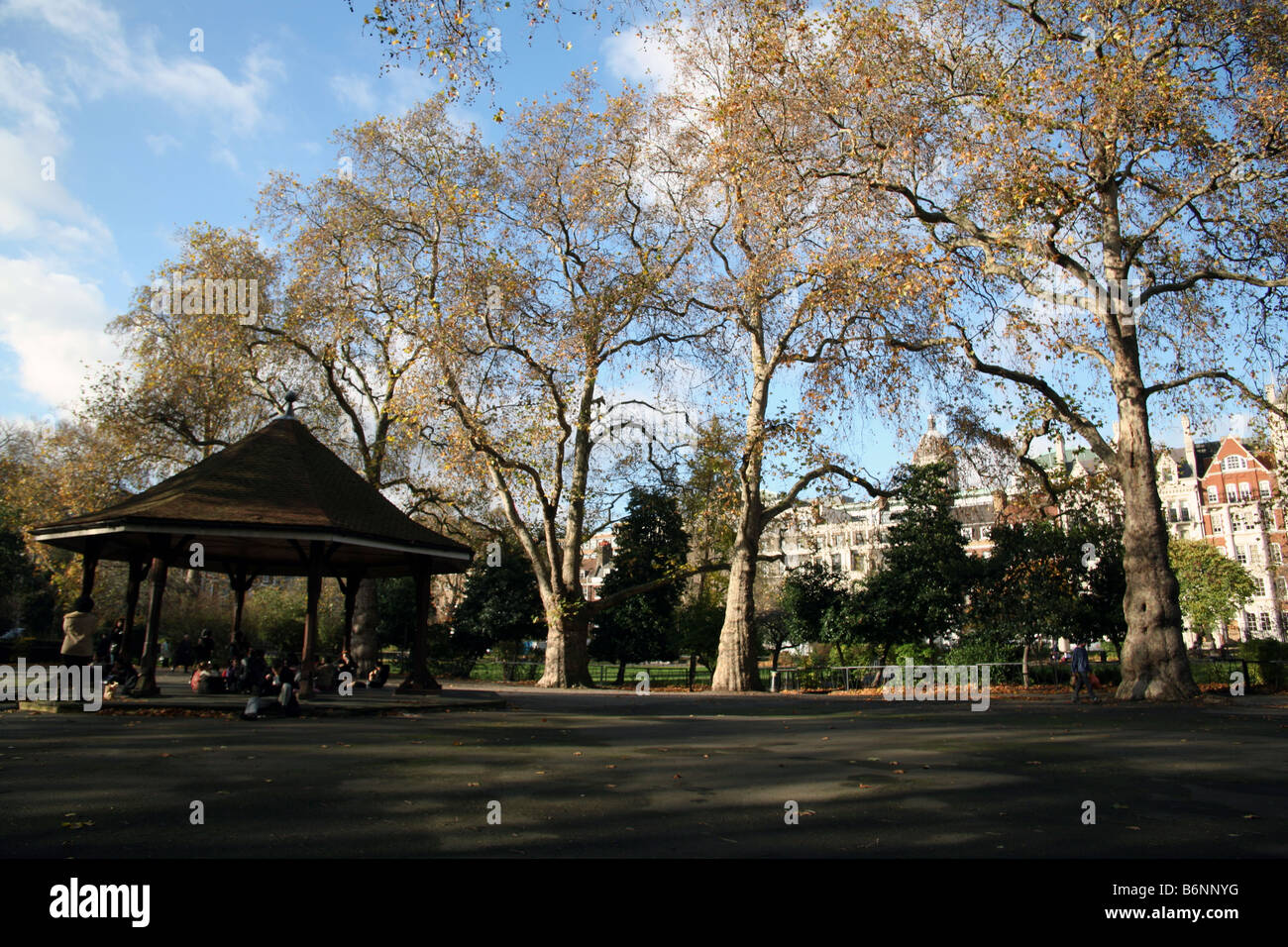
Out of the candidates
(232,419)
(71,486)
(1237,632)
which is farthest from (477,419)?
(1237,632)

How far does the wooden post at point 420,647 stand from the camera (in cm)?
2017

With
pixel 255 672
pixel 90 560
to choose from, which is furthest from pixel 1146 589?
pixel 90 560

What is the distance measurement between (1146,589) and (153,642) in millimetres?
22790

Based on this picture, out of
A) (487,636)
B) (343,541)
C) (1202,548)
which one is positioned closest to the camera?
(343,541)

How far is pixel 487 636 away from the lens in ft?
139

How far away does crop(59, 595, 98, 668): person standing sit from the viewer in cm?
1597

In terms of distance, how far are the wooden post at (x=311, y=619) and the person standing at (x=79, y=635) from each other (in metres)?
3.95

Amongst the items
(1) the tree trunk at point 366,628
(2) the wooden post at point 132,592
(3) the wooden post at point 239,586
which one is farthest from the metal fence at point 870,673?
(2) the wooden post at point 132,592

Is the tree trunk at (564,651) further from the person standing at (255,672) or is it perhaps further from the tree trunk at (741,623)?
the person standing at (255,672)

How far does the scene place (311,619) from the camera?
18.0 metres

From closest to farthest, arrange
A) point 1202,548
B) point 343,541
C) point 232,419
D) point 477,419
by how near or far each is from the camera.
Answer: point 343,541 < point 477,419 < point 232,419 < point 1202,548

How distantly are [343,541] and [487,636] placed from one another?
26415 mm

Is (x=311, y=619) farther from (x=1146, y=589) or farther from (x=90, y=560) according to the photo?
(x=1146, y=589)
